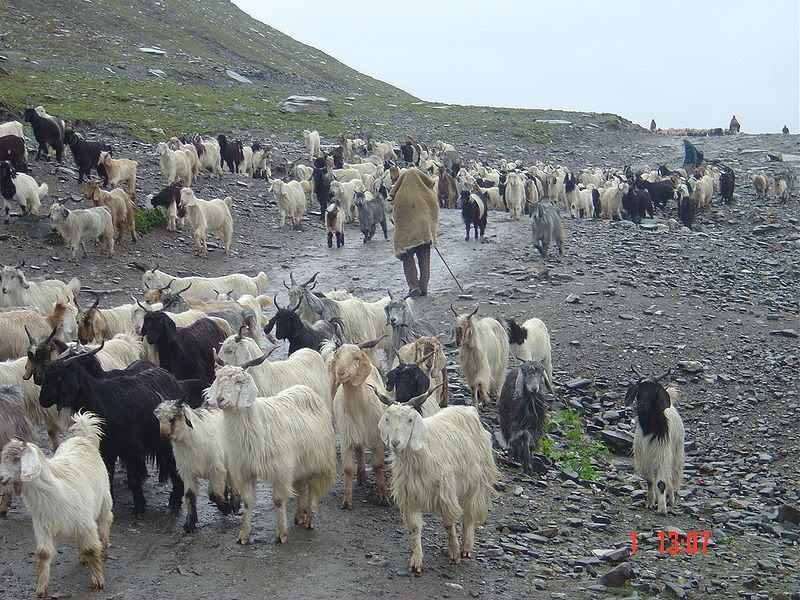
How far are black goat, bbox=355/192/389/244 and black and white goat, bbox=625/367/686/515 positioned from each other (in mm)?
9774

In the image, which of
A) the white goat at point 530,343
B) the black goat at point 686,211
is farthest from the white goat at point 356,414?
the black goat at point 686,211

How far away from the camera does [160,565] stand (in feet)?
18.5

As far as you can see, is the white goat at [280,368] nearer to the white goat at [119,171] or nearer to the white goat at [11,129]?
the white goat at [119,171]

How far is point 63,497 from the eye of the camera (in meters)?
5.18

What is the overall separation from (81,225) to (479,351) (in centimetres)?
732

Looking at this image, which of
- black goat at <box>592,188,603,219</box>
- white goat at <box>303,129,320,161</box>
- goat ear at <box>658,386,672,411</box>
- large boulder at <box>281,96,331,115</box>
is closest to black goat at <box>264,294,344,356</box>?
goat ear at <box>658,386,672,411</box>

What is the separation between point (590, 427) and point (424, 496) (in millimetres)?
4090

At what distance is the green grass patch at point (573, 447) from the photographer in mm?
8484

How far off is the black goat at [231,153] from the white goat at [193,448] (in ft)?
52.0

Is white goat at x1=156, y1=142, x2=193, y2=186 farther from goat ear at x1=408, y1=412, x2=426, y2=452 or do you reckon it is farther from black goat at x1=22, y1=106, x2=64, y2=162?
goat ear at x1=408, y1=412, x2=426, y2=452

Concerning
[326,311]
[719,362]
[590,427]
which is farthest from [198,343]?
[719,362]

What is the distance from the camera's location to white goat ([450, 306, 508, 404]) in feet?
30.5

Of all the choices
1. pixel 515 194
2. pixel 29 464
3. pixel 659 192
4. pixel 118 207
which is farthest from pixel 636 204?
pixel 29 464

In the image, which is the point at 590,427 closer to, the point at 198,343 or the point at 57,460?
the point at 198,343
